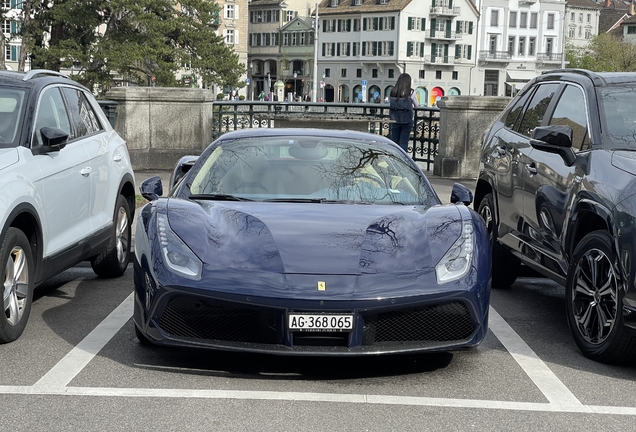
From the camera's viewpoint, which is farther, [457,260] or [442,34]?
[442,34]

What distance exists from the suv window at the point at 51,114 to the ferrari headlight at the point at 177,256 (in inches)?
67.3

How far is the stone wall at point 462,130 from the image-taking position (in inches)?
714

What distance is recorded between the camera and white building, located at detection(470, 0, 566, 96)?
5015 inches

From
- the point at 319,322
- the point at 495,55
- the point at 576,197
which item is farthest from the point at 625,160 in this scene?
the point at 495,55

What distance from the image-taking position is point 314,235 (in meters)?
5.52

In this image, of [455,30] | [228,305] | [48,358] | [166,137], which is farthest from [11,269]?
[455,30]

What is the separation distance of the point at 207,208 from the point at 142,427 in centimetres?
176

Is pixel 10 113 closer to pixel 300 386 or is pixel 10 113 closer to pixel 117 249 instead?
pixel 117 249

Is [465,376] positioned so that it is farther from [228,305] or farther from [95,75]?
[95,75]

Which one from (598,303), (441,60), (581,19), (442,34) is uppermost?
(581,19)

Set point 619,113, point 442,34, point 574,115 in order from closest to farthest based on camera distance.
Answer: point 619,113 < point 574,115 < point 442,34

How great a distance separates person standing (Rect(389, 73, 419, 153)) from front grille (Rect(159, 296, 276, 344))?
41.8ft

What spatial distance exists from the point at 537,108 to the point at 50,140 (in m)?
3.64

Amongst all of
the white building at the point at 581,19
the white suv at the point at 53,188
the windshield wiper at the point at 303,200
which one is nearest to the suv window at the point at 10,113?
the white suv at the point at 53,188
